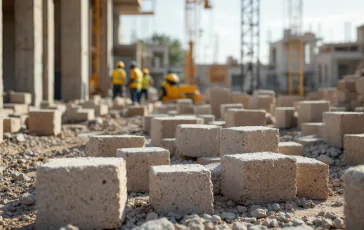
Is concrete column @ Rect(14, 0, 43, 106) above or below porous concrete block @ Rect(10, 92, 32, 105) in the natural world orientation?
above

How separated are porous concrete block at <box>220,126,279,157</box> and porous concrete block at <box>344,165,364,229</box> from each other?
1957 mm

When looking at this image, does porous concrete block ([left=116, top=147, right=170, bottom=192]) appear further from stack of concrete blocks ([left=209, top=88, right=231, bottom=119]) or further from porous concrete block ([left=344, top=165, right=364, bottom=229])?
stack of concrete blocks ([left=209, top=88, right=231, bottom=119])

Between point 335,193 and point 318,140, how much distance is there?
9.23 ft

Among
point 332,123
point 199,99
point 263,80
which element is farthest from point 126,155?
point 263,80

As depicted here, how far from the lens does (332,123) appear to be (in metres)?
8.16

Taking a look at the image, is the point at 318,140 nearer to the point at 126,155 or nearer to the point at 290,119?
the point at 290,119

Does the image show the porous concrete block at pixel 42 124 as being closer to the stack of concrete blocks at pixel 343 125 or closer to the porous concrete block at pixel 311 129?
the porous concrete block at pixel 311 129

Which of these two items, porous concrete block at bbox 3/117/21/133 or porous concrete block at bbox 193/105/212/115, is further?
porous concrete block at bbox 193/105/212/115

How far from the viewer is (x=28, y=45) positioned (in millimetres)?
14523

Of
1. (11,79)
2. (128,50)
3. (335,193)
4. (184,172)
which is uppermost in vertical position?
(128,50)

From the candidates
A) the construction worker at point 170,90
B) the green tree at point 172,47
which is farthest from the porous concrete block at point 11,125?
the green tree at point 172,47

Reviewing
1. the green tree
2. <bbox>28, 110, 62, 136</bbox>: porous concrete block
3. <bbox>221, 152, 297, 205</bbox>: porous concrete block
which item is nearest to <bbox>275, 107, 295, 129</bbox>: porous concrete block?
<bbox>28, 110, 62, 136</bbox>: porous concrete block

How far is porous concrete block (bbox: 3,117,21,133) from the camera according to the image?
988 centimetres

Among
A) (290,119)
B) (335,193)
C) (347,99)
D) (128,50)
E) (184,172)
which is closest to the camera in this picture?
(184,172)
